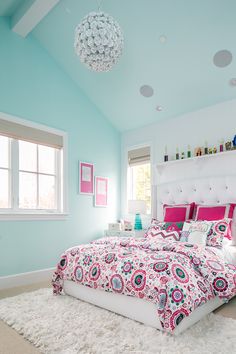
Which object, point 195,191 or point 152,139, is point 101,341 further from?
point 152,139

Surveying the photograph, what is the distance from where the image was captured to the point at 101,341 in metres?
1.90

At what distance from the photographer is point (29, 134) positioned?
12.3ft

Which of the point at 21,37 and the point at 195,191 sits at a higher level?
the point at 21,37

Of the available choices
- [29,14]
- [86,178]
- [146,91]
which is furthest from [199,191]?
[29,14]

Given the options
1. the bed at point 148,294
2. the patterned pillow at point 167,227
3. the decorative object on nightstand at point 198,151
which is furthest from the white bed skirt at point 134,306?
the decorative object on nightstand at point 198,151

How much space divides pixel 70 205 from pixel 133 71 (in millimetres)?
2104

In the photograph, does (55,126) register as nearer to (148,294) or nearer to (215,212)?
(215,212)

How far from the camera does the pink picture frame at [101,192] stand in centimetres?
464

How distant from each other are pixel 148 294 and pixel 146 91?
2918 mm

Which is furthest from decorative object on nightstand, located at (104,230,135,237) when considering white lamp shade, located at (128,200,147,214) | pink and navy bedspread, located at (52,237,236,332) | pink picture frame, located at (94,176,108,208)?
pink and navy bedspread, located at (52,237,236,332)

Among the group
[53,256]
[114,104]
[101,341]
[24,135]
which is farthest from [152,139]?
[101,341]

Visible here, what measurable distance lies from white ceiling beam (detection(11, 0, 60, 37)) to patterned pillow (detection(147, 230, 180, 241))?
2872 mm

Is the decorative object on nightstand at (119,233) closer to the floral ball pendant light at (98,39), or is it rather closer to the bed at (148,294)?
the bed at (148,294)

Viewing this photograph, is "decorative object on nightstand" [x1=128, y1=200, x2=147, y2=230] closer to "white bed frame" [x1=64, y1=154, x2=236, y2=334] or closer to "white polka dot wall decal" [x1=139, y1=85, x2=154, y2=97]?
"white bed frame" [x1=64, y1=154, x2=236, y2=334]
